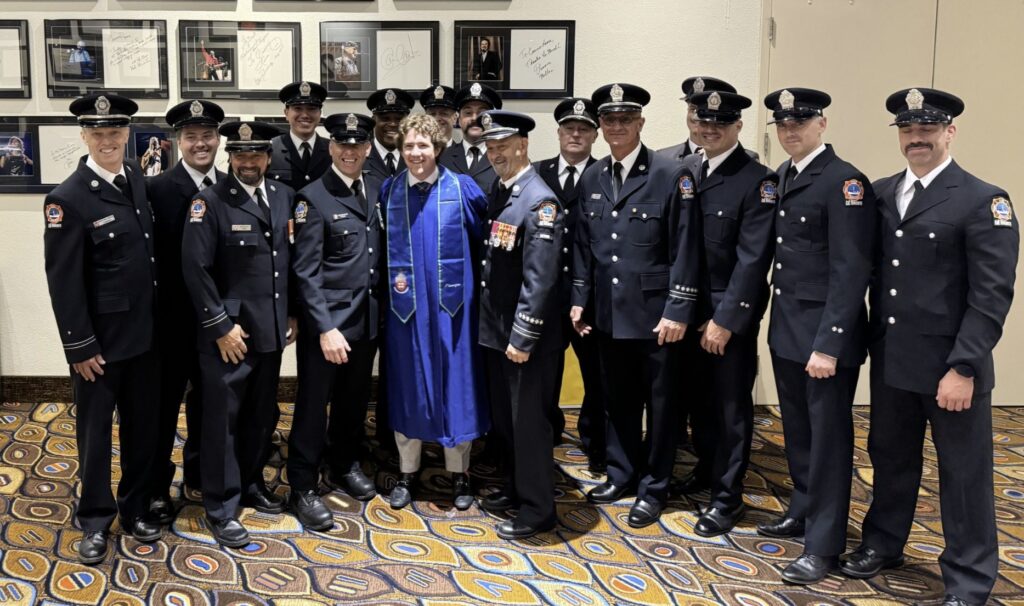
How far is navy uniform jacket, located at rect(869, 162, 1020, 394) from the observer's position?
103 inches

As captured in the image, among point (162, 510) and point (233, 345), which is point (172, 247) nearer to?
point (233, 345)

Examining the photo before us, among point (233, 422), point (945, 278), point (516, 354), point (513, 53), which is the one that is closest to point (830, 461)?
point (945, 278)

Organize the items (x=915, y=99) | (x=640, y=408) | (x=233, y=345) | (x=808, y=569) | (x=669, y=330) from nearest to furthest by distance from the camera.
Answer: (x=915, y=99), (x=808, y=569), (x=233, y=345), (x=669, y=330), (x=640, y=408)

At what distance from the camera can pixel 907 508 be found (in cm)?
302

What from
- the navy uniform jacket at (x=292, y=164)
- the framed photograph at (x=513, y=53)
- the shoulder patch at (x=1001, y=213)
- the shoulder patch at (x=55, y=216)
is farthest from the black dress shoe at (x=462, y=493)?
the framed photograph at (x=513, y=53)

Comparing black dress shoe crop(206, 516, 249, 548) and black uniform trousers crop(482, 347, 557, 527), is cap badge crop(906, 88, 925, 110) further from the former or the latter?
black dress shoe crop(206, 516, 249, 548)

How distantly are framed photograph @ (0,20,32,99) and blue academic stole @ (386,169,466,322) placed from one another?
3283mm

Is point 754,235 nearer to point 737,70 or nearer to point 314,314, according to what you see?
point 314,314

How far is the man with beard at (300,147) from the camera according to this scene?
13.7ft

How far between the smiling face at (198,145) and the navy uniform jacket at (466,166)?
1.17 meters

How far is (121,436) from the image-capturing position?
3.36m

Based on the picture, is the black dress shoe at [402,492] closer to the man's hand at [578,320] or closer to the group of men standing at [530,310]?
the group of men standing at [530,310]

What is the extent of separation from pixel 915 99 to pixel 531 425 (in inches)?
75.5

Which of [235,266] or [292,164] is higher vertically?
[292,164]
